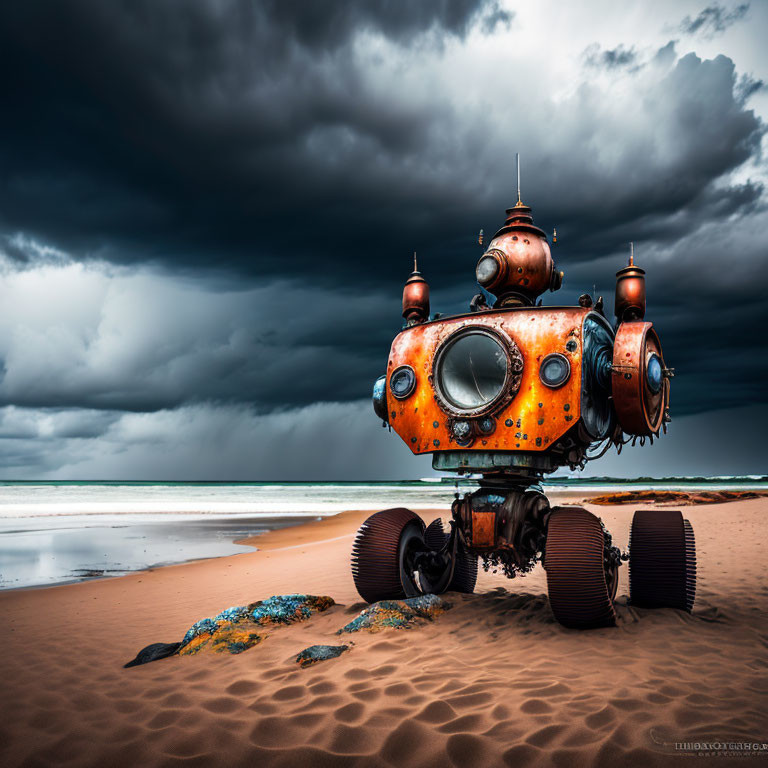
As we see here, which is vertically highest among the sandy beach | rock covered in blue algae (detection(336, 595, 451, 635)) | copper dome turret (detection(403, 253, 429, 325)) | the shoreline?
copper dome turret (detection(403, 253, 429, 325))

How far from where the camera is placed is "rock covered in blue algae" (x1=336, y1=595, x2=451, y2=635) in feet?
14.4

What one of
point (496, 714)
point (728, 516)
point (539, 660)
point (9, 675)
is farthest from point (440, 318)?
point (728, 516)

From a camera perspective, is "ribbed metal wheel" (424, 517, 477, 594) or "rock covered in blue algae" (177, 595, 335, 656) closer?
"rock covered in blue algae" (177, 595, 335, 656)

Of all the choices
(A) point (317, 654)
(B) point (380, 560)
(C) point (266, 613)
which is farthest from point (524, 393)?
(C) point (266, 613)

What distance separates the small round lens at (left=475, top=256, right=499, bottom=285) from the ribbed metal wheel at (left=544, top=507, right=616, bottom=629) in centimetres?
220

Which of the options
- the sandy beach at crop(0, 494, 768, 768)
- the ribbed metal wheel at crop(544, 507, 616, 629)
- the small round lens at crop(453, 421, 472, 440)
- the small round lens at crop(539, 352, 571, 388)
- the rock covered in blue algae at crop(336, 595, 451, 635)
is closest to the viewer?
the sandy beach at crop(0, 494, 768, 768)

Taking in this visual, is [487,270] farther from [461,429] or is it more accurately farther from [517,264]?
[461,429]

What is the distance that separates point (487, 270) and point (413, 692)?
132 inches

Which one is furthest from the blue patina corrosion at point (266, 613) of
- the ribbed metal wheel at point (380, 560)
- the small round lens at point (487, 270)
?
the small round lens at point (487, 270)

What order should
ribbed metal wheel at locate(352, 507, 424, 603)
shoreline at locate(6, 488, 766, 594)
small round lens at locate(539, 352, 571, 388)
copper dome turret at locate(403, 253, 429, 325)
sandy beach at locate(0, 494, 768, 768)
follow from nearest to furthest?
sandy beach at locate(0, 494, 768, 768)
small round lens at locate(539, 352, 571, 388)
ribbed metal wheel at locate(352, 507, 424, 603)
copper dome turret at locate(403, 253, 429, 325)
shoreline at locate(6, 488, 766, 594)

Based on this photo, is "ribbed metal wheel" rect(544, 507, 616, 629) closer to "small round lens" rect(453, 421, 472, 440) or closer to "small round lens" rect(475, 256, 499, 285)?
"small round lens" rect(453, 421, 472, 440)

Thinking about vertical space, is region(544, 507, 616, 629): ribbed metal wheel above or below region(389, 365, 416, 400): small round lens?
below

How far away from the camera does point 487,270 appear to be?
193 inches

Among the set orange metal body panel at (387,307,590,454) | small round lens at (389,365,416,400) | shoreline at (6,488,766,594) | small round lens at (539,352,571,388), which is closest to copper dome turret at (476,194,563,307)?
orange metal body panel at (387,307,590,454)
